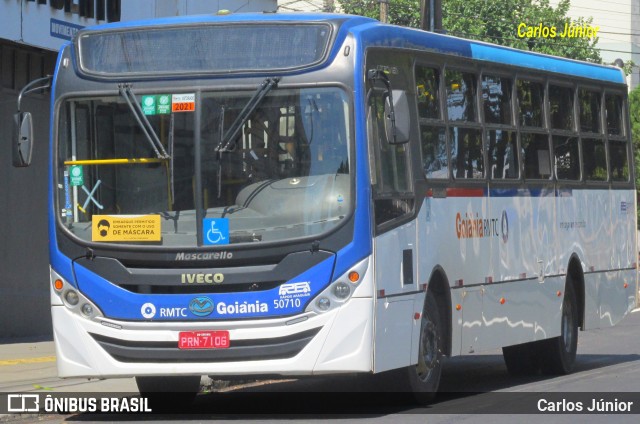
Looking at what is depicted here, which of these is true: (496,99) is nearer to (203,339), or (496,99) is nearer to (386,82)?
(386,82)

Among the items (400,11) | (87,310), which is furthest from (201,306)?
(400,11)

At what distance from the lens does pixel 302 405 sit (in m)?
12.5

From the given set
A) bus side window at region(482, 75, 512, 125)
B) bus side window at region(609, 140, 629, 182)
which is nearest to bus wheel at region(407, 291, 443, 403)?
bus side window at region(482, 75, 512, 125)

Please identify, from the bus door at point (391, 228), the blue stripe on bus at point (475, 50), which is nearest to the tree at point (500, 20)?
the blue stripe on bus at point (475, 50)

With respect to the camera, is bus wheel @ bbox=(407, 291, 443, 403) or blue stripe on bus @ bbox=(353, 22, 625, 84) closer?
blue stripe on bus @ bbox=(353, 22, 625, 84)

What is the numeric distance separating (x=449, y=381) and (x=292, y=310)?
4.71 metres

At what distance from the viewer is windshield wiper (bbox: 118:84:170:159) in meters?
11.2

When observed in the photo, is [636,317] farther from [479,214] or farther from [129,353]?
[129,353]

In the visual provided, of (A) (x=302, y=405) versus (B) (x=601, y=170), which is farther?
(B) (x=601, y=170)

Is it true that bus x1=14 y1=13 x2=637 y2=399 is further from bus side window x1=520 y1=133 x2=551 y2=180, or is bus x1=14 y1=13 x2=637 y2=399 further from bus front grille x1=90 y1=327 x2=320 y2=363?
bus side window x1=520 y1=133 x2=551 y2=180

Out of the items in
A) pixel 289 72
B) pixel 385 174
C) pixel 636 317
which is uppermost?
pixel 289 72

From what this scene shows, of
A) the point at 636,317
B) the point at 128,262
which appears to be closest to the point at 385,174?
the point at 128,262

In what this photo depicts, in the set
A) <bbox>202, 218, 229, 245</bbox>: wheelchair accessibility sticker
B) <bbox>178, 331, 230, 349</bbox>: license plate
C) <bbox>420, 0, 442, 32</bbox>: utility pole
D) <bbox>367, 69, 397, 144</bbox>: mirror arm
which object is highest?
<bbox>420, 0, 442, 32</bbox>: utility pole

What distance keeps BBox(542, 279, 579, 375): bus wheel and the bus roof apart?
2.44 meters
